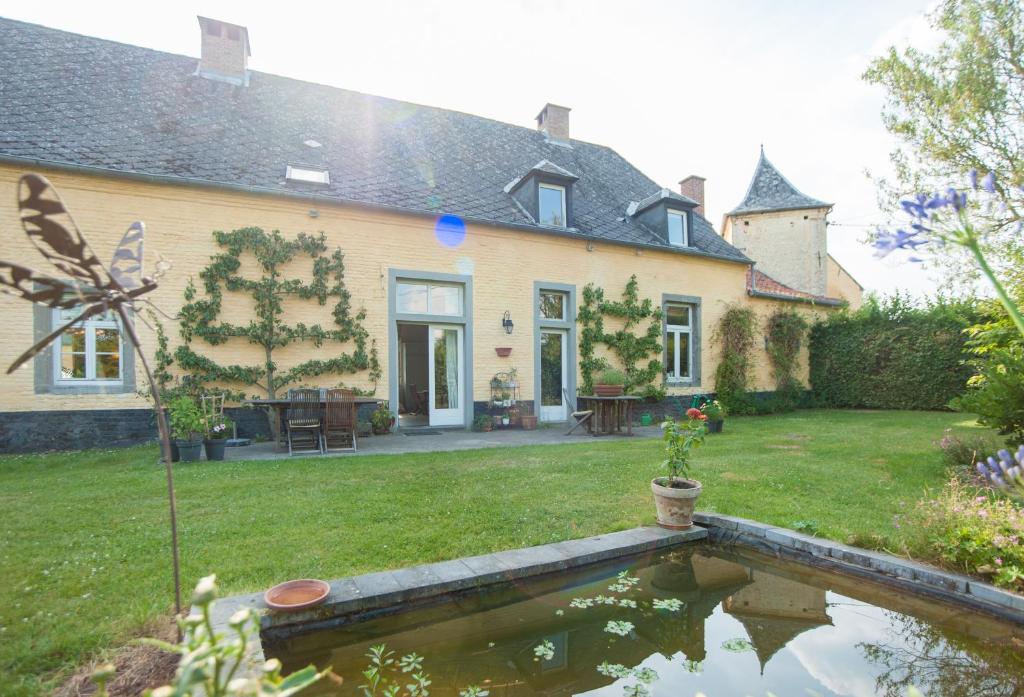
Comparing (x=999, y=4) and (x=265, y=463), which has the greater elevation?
(x=999, y=4)

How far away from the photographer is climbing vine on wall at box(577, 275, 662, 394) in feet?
37.4

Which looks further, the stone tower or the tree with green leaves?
the stone tower

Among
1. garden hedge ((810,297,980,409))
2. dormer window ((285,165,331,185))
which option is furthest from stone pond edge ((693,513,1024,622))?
garden hedge ((810,297,980,409))

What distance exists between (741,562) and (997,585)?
136cm

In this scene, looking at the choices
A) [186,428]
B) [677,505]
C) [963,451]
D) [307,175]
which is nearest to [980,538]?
[677,505]

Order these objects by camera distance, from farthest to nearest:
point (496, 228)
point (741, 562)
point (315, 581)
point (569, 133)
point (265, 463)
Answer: point (569, 133) → point (496, 228) → point (265, 463) → point (741, 562) → point (315, 581)

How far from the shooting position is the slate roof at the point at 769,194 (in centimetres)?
1889

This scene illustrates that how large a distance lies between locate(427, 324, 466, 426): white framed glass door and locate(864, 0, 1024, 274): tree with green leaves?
28.2ft

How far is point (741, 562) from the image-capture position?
11.9 ft

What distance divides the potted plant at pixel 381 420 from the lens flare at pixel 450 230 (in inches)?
135

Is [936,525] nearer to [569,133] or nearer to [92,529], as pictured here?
[92,529]

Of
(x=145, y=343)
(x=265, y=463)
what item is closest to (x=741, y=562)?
(x=265, y=463)

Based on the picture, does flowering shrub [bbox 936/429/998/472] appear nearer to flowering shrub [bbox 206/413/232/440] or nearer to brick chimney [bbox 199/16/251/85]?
flowering shrub [bbox 206/413/232/440]

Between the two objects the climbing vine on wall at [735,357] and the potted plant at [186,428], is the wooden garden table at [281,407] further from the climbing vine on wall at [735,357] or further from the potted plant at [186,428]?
the climbing vine on wall at [735,357]
